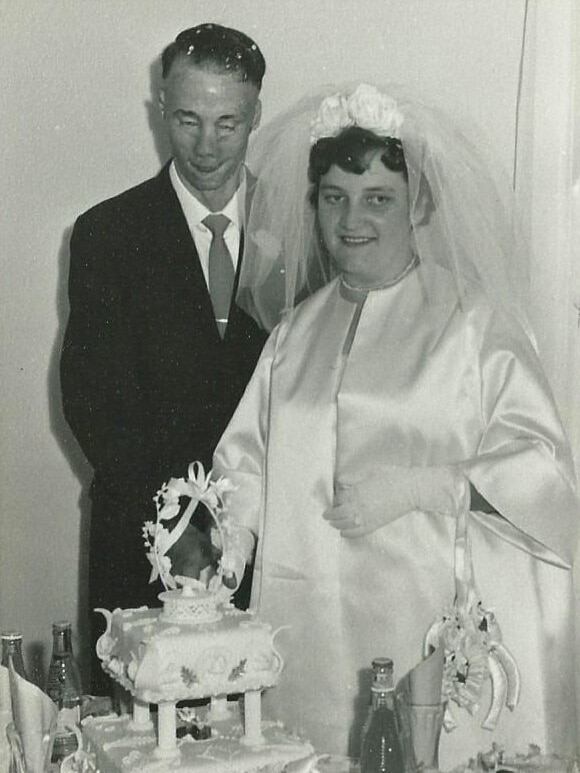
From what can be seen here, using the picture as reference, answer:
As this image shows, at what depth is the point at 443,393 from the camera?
1880mm

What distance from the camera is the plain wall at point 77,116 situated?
7.22 ft

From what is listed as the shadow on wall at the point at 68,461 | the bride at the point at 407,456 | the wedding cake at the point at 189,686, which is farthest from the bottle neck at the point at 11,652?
the shadow on wall at the point at 68,461

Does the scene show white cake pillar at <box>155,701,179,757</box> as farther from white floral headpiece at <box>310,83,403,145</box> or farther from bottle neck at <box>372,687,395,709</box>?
white floral headpiece at <box>310,83,403,145</box>

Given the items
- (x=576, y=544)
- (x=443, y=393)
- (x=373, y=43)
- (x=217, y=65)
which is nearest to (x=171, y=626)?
(x=443, y=393)

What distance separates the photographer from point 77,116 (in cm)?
237

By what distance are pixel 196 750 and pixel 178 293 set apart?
92 centimetres

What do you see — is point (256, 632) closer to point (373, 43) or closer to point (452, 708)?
point (452, 708)

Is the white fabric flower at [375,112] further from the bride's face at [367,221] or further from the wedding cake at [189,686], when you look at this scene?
the wedding cake at [189,686]

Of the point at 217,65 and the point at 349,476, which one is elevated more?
the point at 217,65

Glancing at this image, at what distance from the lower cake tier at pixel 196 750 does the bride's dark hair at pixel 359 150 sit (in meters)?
0.93

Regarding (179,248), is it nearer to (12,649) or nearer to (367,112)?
(367,112)

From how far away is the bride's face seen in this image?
194 cm

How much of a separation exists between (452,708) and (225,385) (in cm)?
75

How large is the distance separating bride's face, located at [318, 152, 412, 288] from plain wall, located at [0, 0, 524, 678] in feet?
1.05
